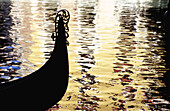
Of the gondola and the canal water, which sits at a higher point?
the gondola

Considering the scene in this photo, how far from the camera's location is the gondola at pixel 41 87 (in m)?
6.07

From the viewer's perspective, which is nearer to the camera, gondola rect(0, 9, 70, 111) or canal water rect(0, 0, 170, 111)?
gondola rect(0, 9, 70, 111)

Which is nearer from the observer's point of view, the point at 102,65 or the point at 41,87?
the point at 41,87

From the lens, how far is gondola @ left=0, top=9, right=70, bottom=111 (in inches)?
239

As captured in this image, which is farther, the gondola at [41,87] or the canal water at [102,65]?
the canal water at [102,65]

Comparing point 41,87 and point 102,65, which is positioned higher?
point 41,87

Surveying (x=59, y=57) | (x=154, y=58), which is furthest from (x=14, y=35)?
(x=59, y=57)

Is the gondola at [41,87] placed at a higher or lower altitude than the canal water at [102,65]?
higher

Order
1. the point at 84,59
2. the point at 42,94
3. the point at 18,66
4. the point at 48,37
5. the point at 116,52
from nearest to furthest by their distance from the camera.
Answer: the point at 42,94
the point at 18,66
the point at 84,59
the point at 116,52
the point at 48,37

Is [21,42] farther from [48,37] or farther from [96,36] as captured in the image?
[96,36]

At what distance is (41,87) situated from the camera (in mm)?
6477

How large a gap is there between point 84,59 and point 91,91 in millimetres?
4456

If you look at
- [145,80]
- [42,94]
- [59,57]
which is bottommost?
[145,80]

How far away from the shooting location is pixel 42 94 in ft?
21.2
